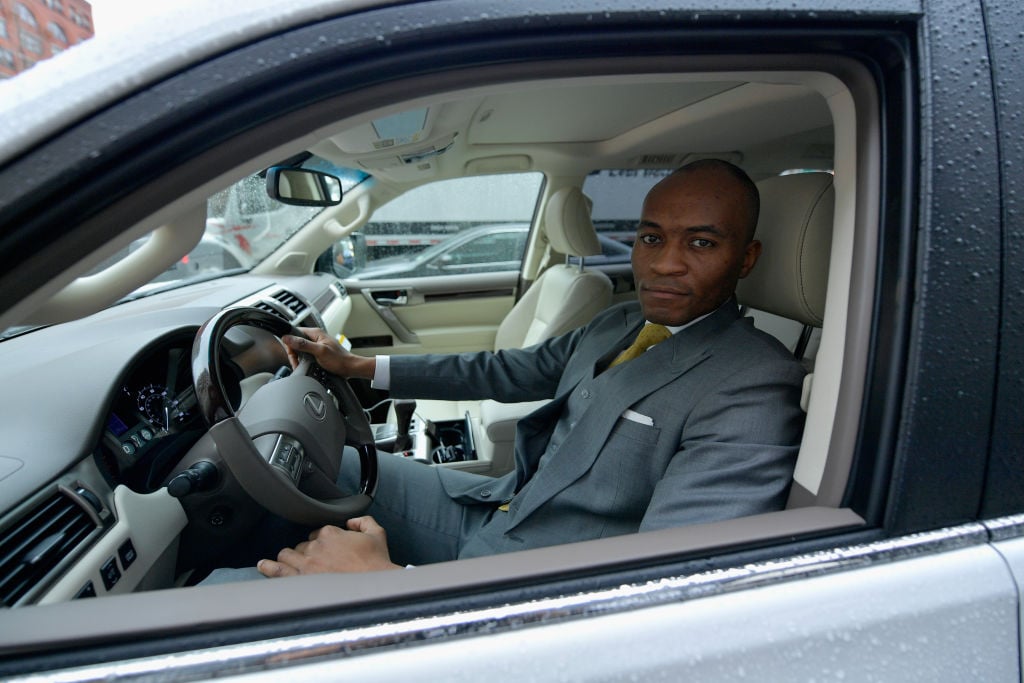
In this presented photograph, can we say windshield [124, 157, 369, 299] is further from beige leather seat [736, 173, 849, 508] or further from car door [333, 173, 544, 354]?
beige leather seat [736, 173, 849, 508]

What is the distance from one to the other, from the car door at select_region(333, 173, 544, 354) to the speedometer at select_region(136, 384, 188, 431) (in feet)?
6.69

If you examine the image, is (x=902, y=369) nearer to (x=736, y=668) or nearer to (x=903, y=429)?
(x=903, y=429)

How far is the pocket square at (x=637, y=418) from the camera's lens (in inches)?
44.1

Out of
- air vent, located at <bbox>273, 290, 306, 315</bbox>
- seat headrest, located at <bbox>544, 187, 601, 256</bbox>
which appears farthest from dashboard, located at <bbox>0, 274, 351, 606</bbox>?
seat headrest, located at <bbox>544, 187, 601, 256</bbox>

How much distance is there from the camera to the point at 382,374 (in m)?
1.66

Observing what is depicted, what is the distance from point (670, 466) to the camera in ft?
3.40

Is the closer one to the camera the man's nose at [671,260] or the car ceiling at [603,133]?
the man's nose at [671,260]

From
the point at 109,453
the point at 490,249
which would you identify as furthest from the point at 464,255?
the point at 109,453

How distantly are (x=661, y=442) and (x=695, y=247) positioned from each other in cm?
46

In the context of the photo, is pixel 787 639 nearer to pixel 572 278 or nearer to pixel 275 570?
pixel 275 570

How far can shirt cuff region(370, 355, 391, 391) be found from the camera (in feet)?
5.43

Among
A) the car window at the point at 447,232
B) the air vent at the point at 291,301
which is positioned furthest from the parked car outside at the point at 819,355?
the car window at the point at 447,232

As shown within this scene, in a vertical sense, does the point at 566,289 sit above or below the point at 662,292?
below

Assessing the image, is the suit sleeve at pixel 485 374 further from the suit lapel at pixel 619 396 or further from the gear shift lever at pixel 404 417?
the gear shift lever at pixel 404 417
